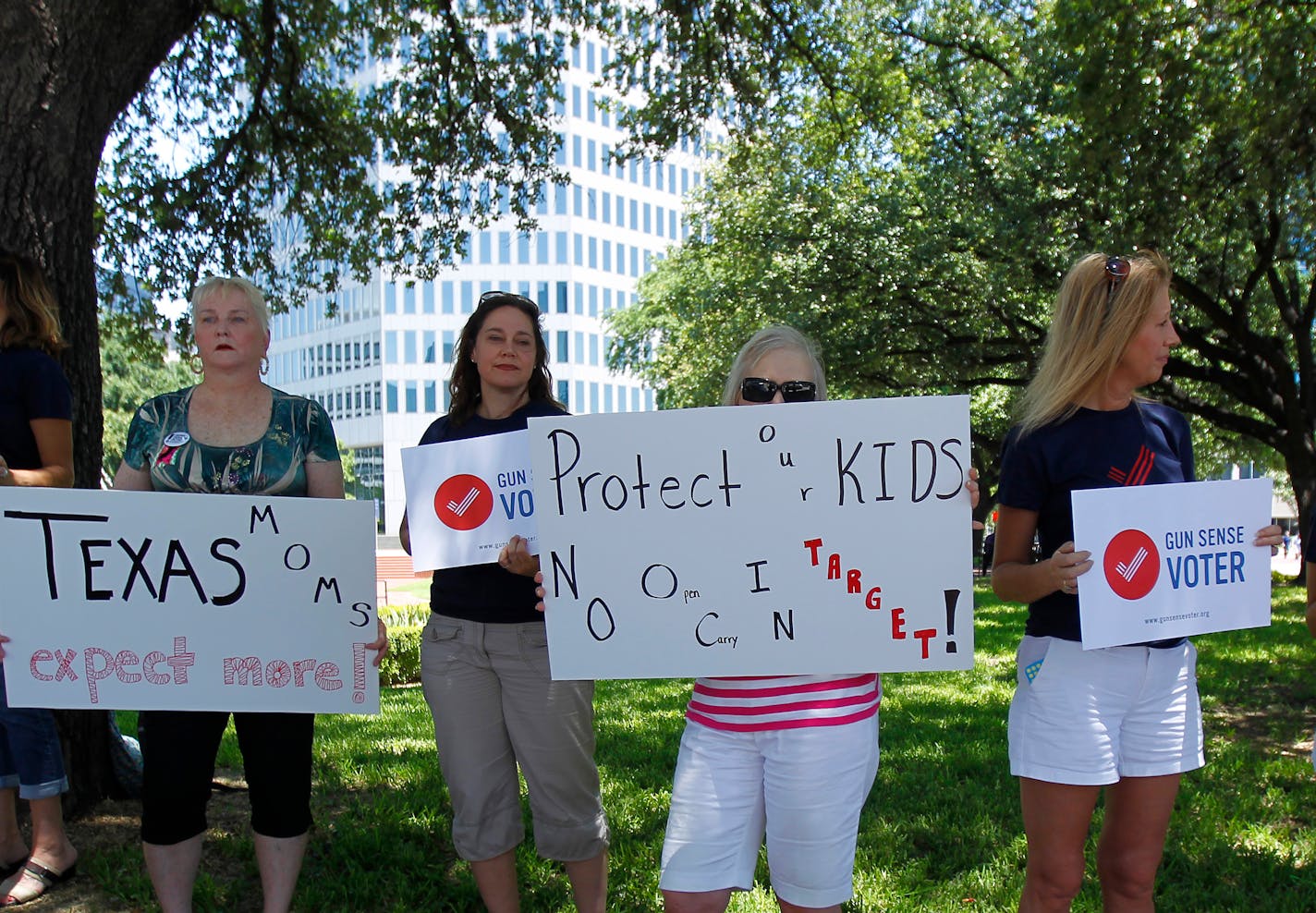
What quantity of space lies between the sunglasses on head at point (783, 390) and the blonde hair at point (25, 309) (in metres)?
2.30

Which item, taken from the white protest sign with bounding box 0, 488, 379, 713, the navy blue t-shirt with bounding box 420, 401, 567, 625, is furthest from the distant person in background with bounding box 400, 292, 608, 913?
the white protest sign with bounding box 0, 488, 379, 713

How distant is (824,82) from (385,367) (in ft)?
174

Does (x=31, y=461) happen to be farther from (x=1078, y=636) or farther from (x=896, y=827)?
(x=896, y=827)

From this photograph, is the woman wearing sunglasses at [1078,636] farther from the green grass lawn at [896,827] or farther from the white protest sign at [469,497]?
the white protest sign at [469,497]

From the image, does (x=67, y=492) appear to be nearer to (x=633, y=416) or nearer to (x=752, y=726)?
(x=633, y=416)

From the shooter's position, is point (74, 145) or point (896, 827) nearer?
point (74, 145)

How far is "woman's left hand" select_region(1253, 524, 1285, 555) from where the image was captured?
258cm

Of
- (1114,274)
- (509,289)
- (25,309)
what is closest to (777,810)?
(1114,274)

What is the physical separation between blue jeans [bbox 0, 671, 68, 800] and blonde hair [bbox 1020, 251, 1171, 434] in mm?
3149

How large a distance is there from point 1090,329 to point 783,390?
79cm

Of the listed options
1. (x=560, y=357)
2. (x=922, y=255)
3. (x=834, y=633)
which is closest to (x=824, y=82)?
(x=922, y=255)

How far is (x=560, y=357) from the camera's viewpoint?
6122 centimetres

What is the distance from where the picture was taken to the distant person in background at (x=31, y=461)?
3180 mm

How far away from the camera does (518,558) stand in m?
2.85
